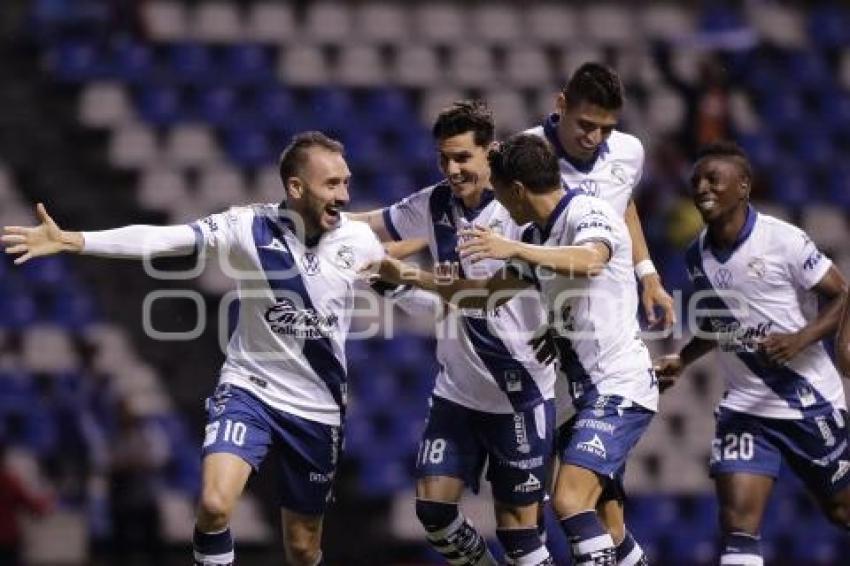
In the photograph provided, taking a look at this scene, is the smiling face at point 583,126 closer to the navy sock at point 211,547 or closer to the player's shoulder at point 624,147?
the player's shoulder at point 624,147

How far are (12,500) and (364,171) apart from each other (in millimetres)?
4698

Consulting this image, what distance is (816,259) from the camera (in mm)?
9141

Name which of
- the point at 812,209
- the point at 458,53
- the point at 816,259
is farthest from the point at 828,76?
the point at 816,259

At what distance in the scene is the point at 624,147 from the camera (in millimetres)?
9156

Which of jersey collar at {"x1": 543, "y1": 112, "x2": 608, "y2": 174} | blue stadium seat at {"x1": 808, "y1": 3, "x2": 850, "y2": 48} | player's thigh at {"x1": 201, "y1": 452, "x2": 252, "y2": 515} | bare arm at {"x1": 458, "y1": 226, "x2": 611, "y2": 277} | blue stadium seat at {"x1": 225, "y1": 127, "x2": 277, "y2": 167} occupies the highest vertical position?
blue stadium seat at {"x1": 808, "y1": 3, "x2": 850, "y2": 48}

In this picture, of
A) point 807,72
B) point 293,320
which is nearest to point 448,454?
point 293,320

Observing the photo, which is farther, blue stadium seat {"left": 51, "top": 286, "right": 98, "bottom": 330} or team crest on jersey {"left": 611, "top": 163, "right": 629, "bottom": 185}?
blue stadium seat {"left": 51, "top": 286, "right": 98, "bottom": 330}

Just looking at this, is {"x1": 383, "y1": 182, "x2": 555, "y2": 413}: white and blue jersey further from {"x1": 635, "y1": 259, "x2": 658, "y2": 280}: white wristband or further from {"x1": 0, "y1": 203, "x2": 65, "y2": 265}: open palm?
{"x1": 0, "y1": 203, "x2": 65, "y2": 265}: open palm


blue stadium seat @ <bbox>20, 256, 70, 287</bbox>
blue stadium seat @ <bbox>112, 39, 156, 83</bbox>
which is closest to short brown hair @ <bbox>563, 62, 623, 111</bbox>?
blue stadium seat @ <bbox>20, 256, 70, 287</bbox>

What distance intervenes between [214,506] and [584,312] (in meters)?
2.01

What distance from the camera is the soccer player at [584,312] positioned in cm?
798

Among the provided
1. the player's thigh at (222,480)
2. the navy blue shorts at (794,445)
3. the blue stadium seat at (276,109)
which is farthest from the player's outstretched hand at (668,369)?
the blue stadium seat at (276,109)

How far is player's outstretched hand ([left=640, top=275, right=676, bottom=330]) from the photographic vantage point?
8.68m

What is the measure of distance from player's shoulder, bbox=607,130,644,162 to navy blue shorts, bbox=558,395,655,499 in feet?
4.98
